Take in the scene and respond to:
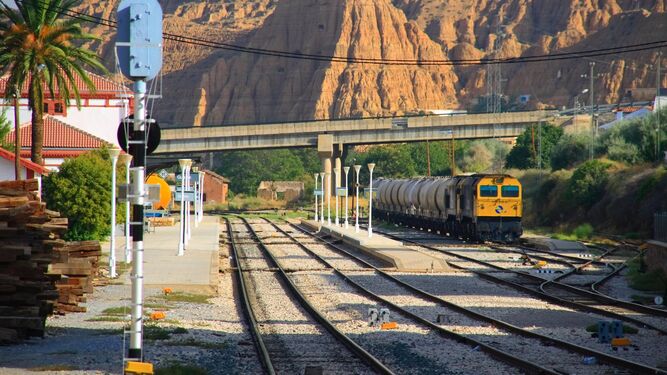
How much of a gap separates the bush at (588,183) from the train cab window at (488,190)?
18.4 meters

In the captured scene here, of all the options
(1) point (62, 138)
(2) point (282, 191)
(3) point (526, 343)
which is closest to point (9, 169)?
(1) point (62, 138)

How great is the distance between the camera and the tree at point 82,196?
47.2 meters

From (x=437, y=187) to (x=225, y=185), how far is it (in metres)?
96.3

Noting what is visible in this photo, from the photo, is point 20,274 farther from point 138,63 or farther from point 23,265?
point 138,63

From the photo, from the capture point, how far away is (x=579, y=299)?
25.9 m

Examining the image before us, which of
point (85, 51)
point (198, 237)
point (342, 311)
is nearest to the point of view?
point (342, 311)

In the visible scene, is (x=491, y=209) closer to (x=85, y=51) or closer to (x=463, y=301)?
(x=85, y=51)

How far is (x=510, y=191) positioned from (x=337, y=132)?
220ft

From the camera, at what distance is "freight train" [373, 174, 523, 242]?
51.0 meters

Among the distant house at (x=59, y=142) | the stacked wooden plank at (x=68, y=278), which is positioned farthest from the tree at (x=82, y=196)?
the stacked wooden plank at (x=68, y=278)

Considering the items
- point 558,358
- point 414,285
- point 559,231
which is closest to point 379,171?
point 559,231

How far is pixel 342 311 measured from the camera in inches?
910

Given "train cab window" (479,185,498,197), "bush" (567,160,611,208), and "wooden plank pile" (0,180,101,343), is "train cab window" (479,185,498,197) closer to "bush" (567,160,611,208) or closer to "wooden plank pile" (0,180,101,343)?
"bush" (567,160,611,208)

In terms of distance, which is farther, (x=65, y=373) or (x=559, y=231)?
(x=559, y=231)
